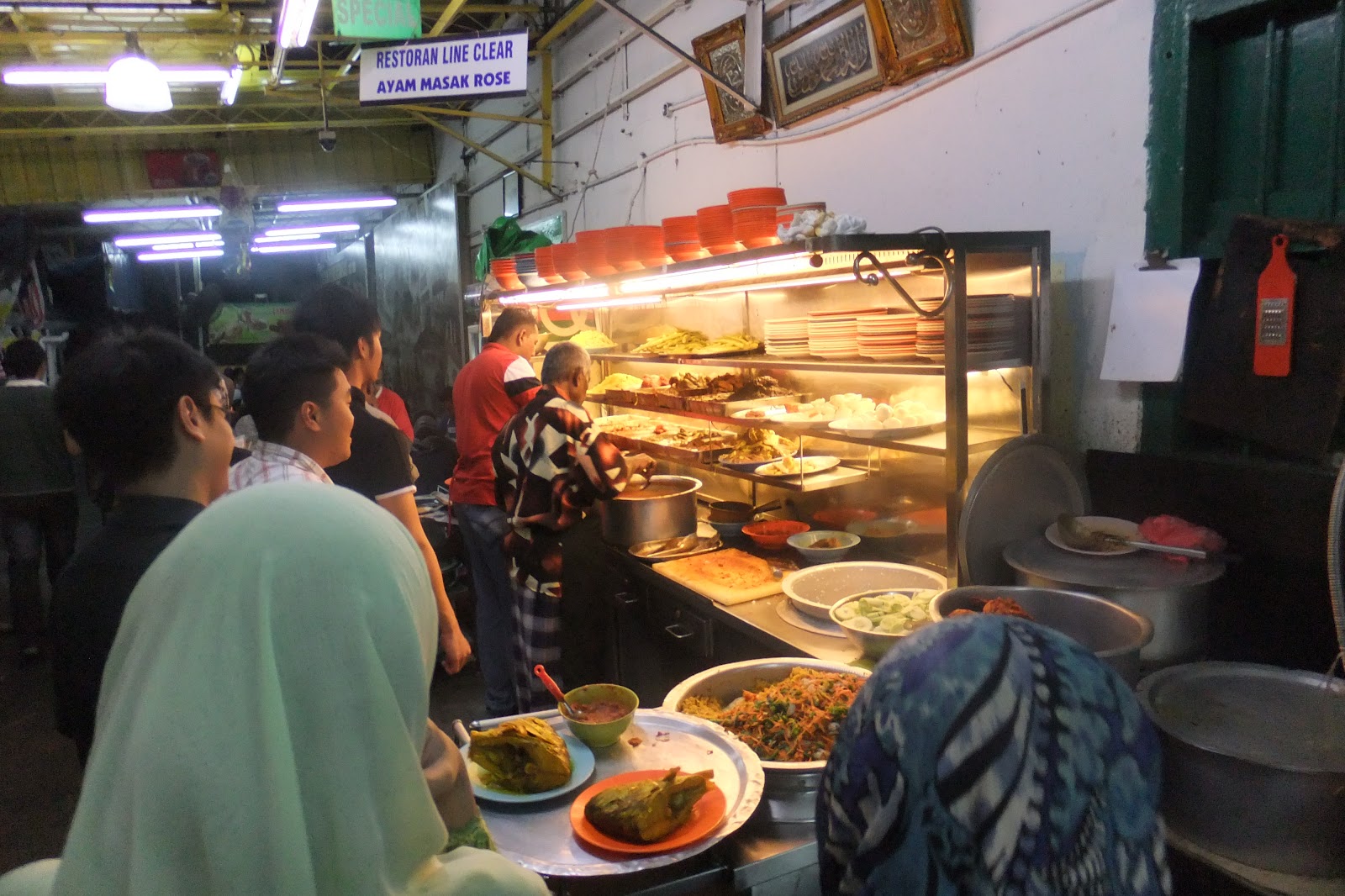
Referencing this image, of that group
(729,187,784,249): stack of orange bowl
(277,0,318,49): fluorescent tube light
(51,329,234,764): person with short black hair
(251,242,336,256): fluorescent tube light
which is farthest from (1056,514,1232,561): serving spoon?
(251,242,336,256): fluorescent tube light

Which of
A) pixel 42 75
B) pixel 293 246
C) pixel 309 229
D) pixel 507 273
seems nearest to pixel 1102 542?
pixel 507 273

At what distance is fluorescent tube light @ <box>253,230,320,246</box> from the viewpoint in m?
15.3

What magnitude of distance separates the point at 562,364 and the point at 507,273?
1923 millimetres

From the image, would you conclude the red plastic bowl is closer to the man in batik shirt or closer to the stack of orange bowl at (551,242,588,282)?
the man in batik shirt

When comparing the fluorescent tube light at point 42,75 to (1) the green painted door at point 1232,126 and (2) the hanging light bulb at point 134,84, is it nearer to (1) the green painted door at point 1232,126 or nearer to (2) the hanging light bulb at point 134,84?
(2) the hanging light bulb at point 134,84

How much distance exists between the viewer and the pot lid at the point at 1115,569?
87.6 inches

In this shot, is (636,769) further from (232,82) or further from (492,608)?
(232,82)

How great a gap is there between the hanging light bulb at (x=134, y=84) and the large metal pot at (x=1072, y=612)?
234 inches

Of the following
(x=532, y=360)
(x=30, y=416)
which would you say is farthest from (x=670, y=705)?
(x=30, y=416)

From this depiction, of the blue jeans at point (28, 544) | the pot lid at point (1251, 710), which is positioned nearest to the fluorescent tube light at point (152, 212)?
the blue jeans at point (28, 544)

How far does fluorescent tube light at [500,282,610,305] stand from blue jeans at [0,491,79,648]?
12.5 ft

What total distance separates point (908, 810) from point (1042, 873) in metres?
0.16

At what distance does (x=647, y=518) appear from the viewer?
13.4 feet

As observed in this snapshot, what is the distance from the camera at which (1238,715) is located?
1794 mm
